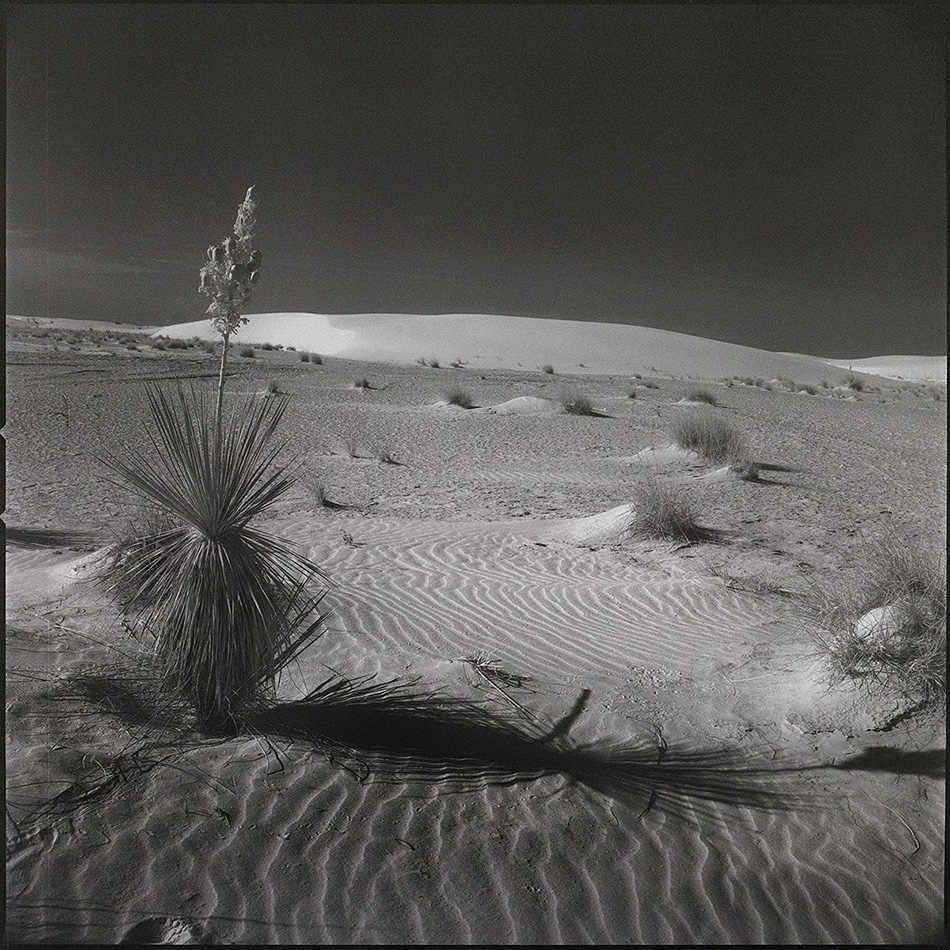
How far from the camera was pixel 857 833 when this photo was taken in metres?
3.32

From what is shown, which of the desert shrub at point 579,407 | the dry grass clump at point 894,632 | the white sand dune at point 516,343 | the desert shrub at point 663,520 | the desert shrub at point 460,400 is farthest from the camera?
the white sand dune at point 516,343

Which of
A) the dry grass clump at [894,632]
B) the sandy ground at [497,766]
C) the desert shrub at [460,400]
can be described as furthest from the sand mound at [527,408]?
the dry grass clump at [894,632]

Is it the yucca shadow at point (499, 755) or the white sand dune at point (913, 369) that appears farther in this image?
the white sand dune at point (913, 369)

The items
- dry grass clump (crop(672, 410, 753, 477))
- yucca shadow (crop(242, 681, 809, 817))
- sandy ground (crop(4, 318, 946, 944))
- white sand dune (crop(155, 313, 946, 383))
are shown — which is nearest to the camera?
sandy ground (crop(4, 318, 946, 944))

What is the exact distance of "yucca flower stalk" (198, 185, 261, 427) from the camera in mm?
3141

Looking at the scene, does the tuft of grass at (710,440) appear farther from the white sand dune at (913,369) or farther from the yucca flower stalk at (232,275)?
the white sand dune at (913,369)

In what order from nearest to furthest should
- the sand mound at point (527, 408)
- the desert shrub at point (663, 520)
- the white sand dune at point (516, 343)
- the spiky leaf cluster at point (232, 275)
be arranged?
the spiky leaf cluster at point (232, 275) < the desert shrub at point (663, 520) < the sand mound at point (527, 408) < the white sand dune at point (516, 343)

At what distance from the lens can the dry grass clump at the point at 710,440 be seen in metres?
13.1

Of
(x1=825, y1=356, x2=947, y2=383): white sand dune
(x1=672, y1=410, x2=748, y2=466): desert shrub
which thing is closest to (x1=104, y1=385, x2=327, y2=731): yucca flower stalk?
(x1=672, y1=410, x2=748, y2=466): desert shrub

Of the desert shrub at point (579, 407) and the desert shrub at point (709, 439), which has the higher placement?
the desert shrub at point (579, 407)

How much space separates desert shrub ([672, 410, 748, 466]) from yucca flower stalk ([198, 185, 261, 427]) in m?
10.7

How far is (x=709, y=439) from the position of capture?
44.4 ft

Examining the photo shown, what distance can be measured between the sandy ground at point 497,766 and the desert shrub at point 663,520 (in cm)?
18

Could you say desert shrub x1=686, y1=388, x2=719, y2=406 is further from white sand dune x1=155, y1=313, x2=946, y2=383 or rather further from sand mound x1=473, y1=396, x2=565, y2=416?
white sand dune x1=155, y1=313, x2=946, y2=383
